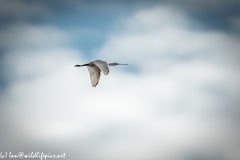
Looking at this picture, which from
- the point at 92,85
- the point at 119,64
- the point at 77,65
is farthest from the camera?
the point at 119,64

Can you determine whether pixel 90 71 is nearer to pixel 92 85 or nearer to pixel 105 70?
pixel 92 85

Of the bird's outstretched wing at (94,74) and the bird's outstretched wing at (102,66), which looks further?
the bird's outstretched wing at (94,74)

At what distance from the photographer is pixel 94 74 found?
1314 inches

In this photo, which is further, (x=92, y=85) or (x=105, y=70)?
(x=92, y=85)

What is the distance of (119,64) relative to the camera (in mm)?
39062

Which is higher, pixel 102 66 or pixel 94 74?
pixel 94 74

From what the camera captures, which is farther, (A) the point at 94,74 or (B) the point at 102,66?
(A) the point at 94,74

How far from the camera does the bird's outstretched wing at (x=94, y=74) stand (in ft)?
109

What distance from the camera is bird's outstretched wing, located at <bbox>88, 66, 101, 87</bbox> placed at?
3309 cm

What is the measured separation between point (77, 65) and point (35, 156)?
7.74m

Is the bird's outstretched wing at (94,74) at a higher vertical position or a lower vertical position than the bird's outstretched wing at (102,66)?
higher

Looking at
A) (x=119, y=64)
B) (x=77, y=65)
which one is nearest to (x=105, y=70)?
(x=77, y=65)

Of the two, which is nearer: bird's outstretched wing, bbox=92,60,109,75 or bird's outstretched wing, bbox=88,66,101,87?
bird's outstretched wing, bbox=92,60,109,75

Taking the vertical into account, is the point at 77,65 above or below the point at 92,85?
above
